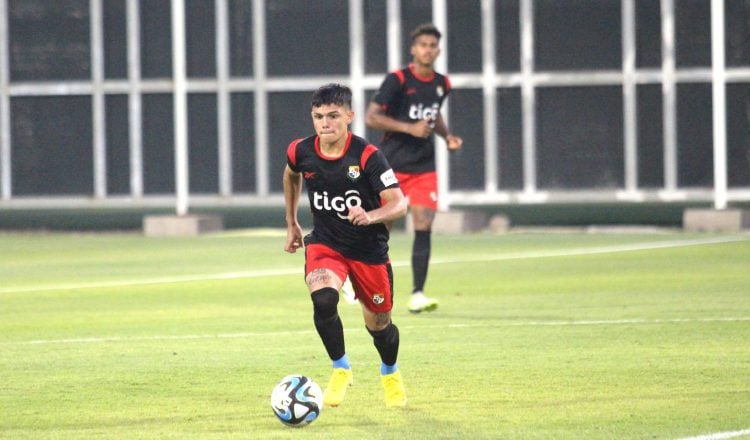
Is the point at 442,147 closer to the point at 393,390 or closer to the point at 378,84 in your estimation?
the point at 378,84

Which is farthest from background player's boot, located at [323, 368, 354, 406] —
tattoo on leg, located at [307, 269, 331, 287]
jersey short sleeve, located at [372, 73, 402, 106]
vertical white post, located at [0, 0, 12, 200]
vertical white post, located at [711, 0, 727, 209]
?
vertical white post, located at [0, 0, 12, 200]

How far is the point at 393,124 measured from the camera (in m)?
15.2

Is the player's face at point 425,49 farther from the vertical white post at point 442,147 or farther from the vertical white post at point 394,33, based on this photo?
the vertical white post at point 394,33

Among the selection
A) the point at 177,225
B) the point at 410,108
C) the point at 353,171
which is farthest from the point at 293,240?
the point at 177,225

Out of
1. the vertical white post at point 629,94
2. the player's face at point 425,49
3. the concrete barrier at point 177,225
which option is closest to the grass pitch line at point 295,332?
the player's face at point 425,49

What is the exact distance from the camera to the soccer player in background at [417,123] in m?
15.0

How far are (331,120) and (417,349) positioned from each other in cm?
297

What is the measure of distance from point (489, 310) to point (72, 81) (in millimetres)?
16999

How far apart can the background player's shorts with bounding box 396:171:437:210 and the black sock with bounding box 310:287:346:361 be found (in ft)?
19.1

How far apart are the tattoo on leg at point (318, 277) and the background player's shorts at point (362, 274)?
0.14 feet

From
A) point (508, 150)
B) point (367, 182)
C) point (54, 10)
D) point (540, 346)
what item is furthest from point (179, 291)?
point (54, 10)

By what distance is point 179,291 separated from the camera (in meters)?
17.0

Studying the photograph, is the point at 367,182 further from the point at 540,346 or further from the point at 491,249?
the point at 491,249

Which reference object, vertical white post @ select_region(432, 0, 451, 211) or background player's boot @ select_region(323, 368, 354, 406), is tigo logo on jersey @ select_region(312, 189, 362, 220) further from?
vertical white post @ select_region(432, 0, 451, 211)
